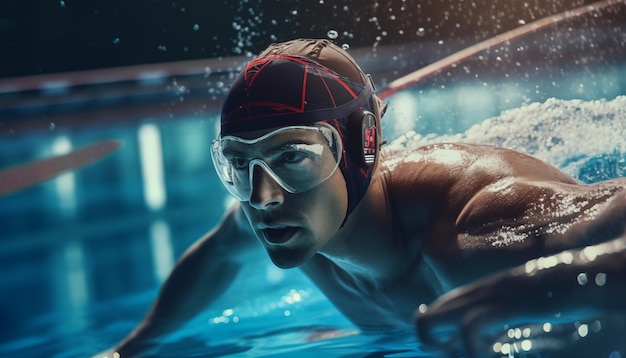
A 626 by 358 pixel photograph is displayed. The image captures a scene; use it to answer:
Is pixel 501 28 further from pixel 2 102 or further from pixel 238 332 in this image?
pixel 2 102

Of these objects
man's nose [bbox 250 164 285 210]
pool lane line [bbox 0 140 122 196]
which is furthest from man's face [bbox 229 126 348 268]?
pool lane line [bbox 0 140 122 196]

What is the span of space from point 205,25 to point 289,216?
5610mm

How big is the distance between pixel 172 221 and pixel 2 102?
6.78 feet

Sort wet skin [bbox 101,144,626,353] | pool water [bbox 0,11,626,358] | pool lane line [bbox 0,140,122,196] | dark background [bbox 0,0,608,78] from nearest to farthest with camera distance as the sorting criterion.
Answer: wet skin [bbox 101,144,626,353] → pool water [bbox 0,11,626,358] → dark background [bbox 0,0,608,78] → pool lane line [bbox 0,140,122,196]

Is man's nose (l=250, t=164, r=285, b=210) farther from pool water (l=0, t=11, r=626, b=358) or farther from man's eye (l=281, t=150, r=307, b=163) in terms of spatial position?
pool water (l=0, t=11, r=626, b=358)

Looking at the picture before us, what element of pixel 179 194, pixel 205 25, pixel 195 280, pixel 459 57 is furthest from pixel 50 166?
pixel 195 280

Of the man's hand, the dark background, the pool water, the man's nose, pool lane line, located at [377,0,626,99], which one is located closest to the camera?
the man's hand

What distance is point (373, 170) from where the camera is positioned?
6.52 feet

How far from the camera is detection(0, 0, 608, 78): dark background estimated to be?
17.0ft

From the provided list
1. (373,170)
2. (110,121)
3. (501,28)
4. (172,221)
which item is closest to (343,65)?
(373,170)

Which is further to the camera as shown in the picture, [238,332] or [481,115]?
[481,115]

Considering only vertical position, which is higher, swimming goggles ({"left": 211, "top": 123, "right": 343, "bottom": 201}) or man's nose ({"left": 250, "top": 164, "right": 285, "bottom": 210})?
swimming goggles ({"left": 211, "top": 123, "right": 343, "bottom": 201})

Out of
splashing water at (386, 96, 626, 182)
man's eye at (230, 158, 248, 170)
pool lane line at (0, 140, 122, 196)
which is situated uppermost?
pool lane line at (0, 140, 122, 196)

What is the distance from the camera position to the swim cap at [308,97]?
1806mm
